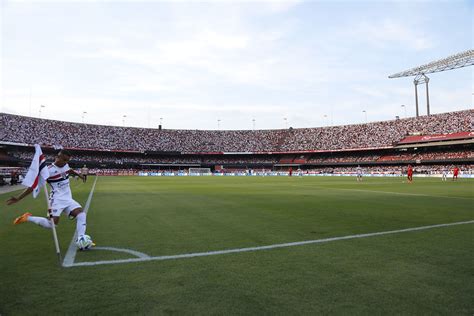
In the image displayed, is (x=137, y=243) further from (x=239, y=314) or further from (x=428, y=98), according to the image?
(x=428, y=98)

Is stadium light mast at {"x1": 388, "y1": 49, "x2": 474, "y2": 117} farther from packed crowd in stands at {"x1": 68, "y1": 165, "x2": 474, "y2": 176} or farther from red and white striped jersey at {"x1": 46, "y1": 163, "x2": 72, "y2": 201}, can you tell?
red and white striped jersey at {"x1": 46, "y1": 163, "x2": 72, "y2": 201}

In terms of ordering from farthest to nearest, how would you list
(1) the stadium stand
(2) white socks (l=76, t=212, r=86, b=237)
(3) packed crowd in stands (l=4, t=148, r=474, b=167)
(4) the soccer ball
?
(3) packed crowd in stands (l=4, t=148, r=474, b=167) < (1) the stadium stand < (2) white socks (l=76, t=212, r=86, b=237) < (4) the soccer ball

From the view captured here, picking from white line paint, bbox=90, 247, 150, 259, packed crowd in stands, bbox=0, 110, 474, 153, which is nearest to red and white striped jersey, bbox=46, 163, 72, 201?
white line paint, bbox=90, 247, 150, 259

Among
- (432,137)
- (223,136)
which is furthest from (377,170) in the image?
(223,136)

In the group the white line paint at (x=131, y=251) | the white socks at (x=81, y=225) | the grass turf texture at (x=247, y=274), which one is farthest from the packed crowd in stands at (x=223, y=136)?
the white socks at (x=81, y=225)

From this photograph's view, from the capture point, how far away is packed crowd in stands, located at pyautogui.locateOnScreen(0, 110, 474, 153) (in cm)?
7488

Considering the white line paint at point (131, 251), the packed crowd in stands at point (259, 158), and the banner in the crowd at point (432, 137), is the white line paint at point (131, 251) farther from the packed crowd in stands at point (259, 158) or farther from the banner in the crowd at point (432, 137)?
the packed crowd in stands at point (259, 158)

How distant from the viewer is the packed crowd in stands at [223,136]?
7488cm

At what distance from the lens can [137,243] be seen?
7.17 m

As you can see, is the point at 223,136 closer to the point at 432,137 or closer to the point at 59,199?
the point at 432,137

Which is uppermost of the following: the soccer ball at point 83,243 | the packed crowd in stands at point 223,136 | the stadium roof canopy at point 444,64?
the stadium roof canopy at point 444,64

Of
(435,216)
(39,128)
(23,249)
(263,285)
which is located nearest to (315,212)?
(435,216)

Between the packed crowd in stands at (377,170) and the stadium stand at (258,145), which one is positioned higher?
the stadium stand at (258,145)

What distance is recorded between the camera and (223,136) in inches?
4114
